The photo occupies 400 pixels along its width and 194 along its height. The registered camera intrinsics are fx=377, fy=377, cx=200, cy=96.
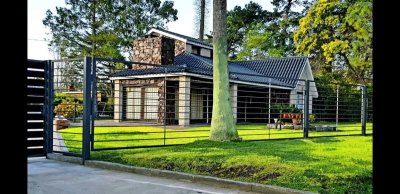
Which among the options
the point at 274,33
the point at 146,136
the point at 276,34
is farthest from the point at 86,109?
the point at 274,33

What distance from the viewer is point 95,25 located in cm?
2534

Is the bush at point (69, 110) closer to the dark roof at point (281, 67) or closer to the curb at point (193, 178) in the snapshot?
the curb at point (193, 178)

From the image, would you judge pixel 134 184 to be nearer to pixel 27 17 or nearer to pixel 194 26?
pixel 27 17

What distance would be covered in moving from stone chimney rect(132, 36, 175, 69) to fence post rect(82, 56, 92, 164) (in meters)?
11.5

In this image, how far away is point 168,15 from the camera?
94.0 feet

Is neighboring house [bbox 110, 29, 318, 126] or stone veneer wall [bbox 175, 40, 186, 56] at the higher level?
stone veneer wall [bbox 175, 40, 186, 56]

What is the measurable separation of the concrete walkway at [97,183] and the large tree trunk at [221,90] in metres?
3.51

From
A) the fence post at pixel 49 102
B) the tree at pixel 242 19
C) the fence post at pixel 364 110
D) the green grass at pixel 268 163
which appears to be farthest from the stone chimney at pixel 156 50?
the tree at pixel 242 19

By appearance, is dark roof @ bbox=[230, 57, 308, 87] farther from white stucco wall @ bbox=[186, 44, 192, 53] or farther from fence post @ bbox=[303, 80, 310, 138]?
fence post @ bbox=[303, 80, 310, 138]

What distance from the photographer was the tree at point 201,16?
100 ft

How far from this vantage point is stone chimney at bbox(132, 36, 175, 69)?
18.2m

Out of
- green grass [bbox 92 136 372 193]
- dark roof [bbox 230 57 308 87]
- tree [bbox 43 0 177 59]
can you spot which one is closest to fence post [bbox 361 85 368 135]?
green grass [bbox 92 136 372 193]
